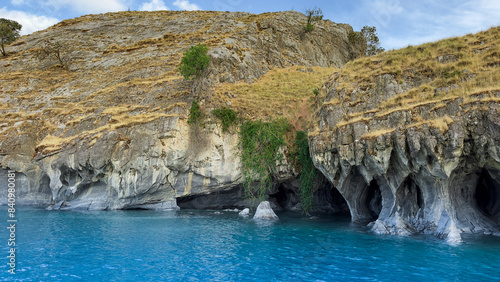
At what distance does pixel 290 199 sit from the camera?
34938mm

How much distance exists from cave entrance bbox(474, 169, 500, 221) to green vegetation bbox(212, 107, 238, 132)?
21155mm

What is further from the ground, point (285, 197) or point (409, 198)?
point (409, 198)

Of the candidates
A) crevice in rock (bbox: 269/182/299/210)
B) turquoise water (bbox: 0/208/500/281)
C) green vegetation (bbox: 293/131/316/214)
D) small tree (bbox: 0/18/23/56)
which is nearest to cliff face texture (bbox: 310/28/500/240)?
turquoise water (bbox: 0/208/500/281)

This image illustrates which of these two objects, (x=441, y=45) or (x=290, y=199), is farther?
(x=290, y=199)

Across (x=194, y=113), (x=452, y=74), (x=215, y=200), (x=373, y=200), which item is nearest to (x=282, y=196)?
(x=215, y=200)

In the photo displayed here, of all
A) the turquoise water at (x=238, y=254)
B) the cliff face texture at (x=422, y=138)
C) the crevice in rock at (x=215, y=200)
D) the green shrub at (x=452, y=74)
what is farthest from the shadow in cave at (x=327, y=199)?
the green shrub at (x=452, y=74)

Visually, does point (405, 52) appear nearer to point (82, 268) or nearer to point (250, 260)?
point (250, 260)

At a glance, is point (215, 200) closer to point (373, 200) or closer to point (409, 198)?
point (373, 200)

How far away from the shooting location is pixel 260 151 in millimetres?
31188

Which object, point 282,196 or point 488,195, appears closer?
point 488,195

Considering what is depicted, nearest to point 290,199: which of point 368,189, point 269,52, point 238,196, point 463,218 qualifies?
point 238,196

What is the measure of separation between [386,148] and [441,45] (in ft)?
40.8

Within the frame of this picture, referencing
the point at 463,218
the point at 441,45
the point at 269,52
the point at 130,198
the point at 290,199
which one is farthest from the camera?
the point at 269,52

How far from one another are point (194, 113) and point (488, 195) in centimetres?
2597
